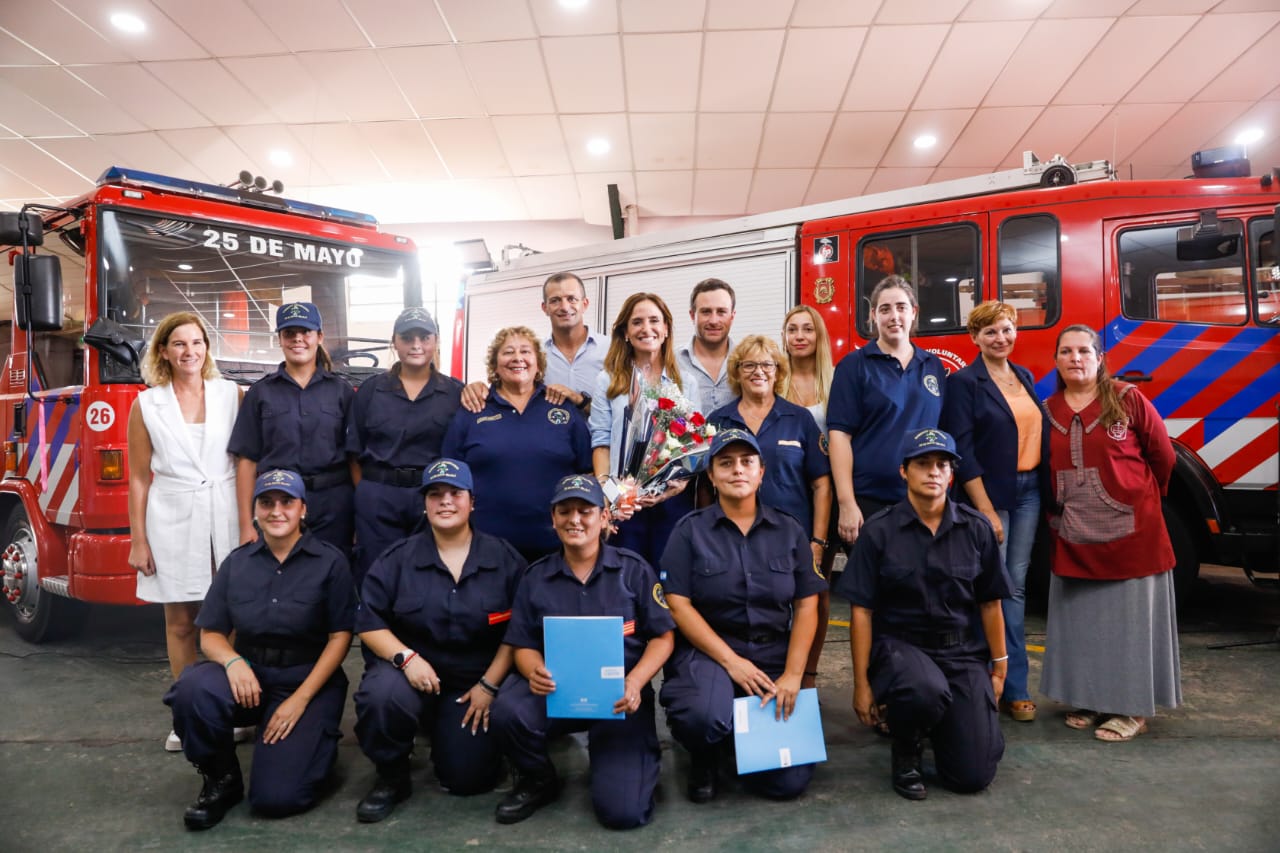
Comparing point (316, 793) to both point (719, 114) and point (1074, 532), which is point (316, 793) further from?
point (719, 114)

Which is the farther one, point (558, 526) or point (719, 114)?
point (719, 114)

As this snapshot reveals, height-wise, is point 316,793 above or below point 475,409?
below

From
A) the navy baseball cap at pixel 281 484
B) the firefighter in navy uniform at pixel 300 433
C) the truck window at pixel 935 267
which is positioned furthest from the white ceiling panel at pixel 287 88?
the navy baseball cap at pixel 281 484

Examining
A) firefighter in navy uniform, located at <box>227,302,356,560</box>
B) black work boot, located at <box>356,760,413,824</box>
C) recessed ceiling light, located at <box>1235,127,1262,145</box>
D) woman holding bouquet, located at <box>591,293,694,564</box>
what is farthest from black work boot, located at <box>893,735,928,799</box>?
recessed ceiling light, located at <box>1235,127,1262,145</box>

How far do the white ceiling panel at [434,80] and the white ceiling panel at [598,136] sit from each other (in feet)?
3.52

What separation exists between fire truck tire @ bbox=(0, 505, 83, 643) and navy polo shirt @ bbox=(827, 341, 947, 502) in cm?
446

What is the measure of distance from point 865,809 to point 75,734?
318cm

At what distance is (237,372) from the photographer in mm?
3898

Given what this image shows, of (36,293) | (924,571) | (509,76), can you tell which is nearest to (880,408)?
(924,571)

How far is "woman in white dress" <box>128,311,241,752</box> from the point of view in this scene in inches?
116

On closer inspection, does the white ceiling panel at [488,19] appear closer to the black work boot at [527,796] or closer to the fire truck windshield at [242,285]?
the fire truck windshield at [242,285]

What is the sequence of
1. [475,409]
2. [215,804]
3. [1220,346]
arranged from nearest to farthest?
[215,804]
[475,409]
[1220,346]

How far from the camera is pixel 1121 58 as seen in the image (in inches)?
272

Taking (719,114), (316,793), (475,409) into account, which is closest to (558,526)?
(475,409)
